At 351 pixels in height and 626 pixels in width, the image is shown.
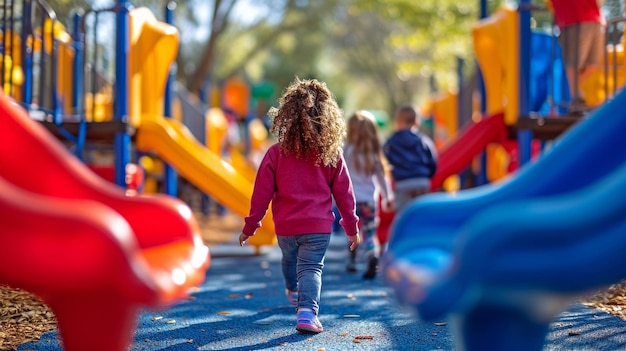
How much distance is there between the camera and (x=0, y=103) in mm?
2777

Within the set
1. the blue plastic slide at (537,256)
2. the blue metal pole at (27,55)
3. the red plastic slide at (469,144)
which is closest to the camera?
the blue plastic slide at (537,256)

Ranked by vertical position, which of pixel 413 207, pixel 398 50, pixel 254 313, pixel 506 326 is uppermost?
pixel 398 50

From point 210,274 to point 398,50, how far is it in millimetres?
36468

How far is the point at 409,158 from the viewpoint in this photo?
7.55 metres

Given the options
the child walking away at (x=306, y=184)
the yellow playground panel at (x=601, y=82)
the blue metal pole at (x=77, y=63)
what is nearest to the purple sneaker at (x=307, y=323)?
the child walking away at (x=306, y=184)

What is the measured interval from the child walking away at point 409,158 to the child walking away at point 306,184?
329 centimetres

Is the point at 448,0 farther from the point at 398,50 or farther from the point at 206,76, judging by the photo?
the point at 398,50

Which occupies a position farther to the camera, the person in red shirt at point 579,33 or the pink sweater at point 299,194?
the person in red shirt at point 579,33

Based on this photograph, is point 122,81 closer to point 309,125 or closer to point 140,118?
point 140,118

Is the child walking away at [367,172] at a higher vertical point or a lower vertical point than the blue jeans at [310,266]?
higher

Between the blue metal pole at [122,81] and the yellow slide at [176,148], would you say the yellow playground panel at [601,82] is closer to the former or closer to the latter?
the yellow slide at [176,148]

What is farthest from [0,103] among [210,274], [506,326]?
[210,274]

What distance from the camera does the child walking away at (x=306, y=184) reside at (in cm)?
423

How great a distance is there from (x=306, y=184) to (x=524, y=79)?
4.60 metres
